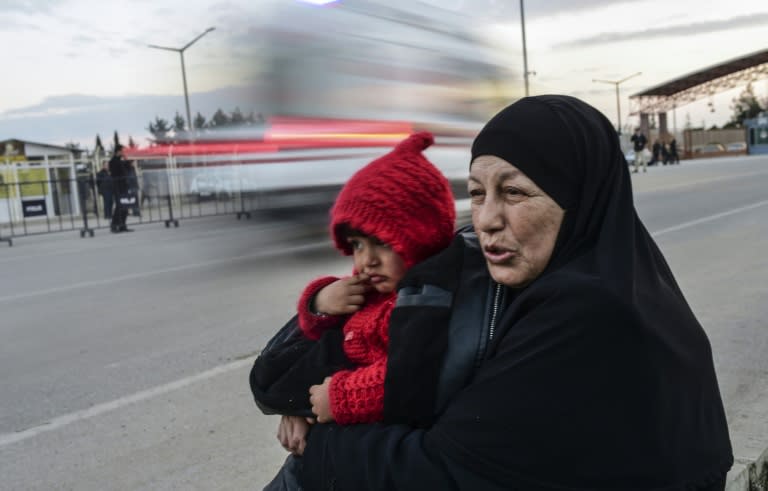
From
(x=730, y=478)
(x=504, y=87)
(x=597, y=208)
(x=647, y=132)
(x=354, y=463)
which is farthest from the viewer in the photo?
(x=647, y=132)

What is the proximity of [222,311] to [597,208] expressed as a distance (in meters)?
5.67

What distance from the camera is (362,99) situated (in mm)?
10023

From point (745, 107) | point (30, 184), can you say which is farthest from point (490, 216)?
point (745, 107)

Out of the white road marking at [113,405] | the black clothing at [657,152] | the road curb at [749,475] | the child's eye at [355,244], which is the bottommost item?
the white road marking at [113,405]

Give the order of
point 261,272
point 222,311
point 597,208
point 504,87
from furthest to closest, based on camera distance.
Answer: point 504,87 → point 261,272 → point 222,311 → point 597,208

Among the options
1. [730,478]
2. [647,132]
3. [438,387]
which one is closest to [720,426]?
[438,387]

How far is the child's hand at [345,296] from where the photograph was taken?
1.97 m

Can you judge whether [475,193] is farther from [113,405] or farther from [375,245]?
[113,405]

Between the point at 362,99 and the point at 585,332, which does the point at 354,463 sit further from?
the point at 362,99

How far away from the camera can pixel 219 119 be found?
10836 millimetres

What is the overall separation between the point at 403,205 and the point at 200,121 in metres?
11.0

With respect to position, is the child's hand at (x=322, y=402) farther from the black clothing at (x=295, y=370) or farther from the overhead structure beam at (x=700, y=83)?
the overhead structure beam at (x=700, y=83)

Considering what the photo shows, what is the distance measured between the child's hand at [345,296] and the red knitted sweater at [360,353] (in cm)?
2

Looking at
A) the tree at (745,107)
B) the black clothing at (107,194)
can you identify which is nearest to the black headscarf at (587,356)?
the black clothing at (107,194)
